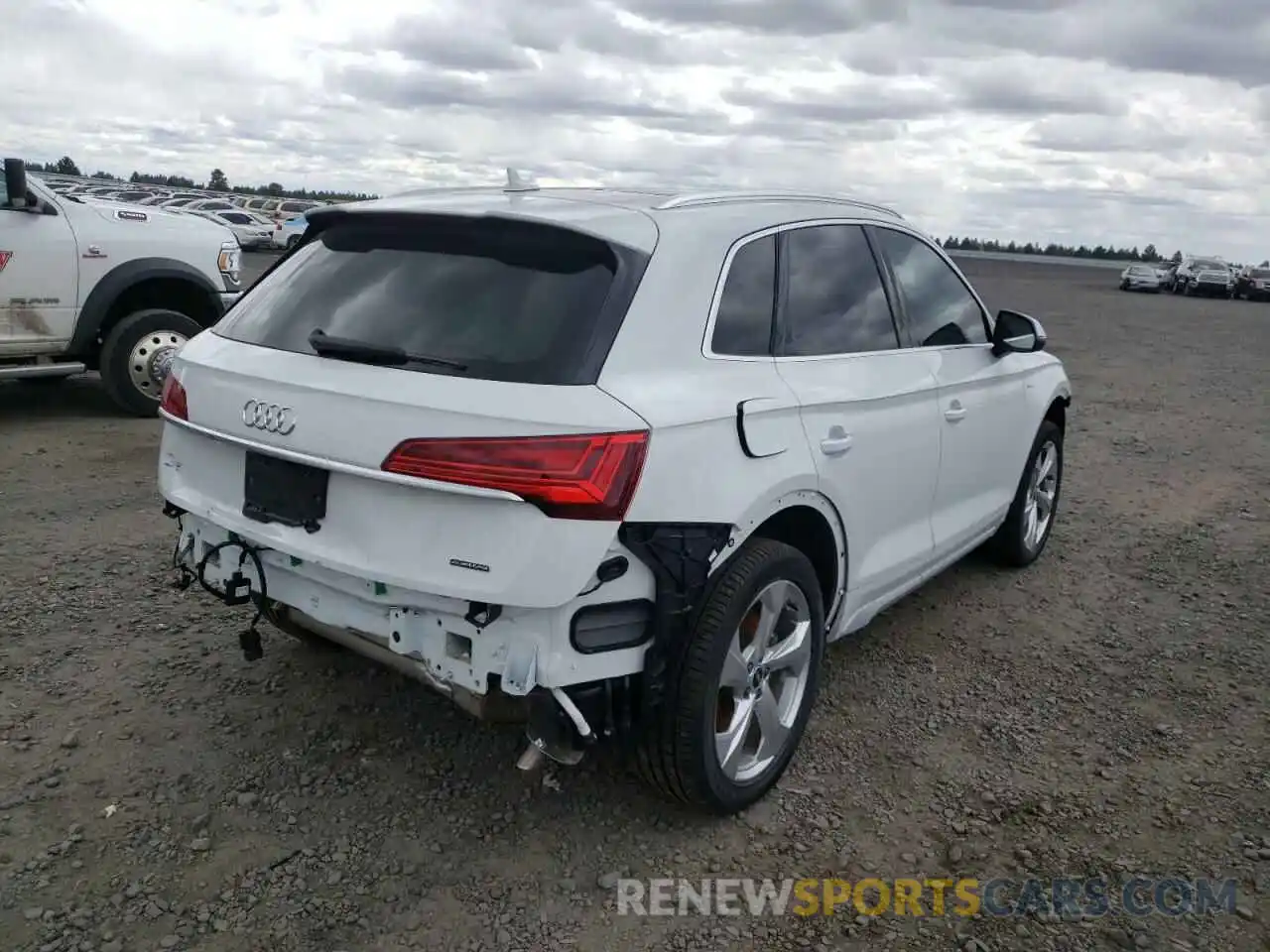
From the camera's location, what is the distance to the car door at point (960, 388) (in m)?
4.28

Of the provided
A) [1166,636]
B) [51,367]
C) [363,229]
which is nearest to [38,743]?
[363,229]

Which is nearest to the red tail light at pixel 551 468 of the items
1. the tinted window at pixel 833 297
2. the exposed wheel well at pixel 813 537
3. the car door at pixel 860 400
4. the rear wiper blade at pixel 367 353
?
the rear wiper blade at pixel 367 353

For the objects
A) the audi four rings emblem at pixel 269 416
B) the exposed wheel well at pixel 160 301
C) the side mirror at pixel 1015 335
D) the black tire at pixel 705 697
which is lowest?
the black tire at pixel 705 697

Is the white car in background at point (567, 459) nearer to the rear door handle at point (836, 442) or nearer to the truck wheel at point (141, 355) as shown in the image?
the rear door handle at point (836, 442)

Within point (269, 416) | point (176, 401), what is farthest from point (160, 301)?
point (269, 416)

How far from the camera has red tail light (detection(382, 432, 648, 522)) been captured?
2.60 m

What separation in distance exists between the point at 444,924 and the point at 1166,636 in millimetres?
3604

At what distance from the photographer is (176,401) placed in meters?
3.37

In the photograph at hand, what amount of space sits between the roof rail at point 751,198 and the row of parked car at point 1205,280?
43.3 m

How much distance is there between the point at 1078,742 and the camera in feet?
12.7

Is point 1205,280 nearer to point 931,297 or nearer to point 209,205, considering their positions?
point 209,205

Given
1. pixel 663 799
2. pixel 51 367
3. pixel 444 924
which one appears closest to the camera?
pixel 444 924

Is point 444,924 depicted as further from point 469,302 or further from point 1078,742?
point 1078,742

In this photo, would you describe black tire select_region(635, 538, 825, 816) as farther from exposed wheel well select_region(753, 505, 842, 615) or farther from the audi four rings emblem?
the audi four rings emblem
